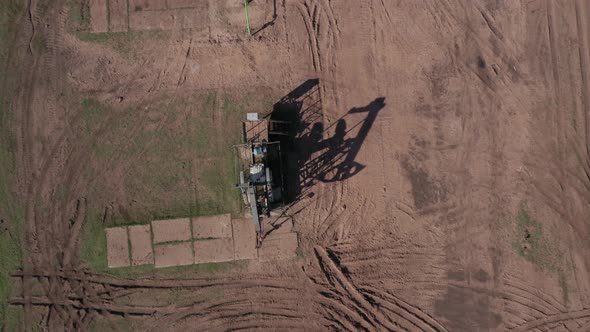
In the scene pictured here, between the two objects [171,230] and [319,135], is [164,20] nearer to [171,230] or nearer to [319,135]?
[319,135]

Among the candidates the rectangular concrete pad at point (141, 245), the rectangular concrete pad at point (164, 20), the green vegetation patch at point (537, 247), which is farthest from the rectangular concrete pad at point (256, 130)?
the green vegetation patch at point (537, 247)

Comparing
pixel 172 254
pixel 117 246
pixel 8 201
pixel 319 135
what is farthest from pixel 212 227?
pixel 8 201

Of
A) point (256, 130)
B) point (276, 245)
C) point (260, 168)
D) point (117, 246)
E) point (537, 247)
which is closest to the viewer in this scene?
point (260, 168)

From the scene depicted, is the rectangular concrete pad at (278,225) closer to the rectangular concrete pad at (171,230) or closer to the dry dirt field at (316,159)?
the dry dirt field at (316,159)

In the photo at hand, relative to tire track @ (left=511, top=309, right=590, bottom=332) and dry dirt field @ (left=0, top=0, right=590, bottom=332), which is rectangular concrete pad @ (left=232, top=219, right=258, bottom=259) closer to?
dry dirt field @ (left=0, top=0, right=590, bottom=332)

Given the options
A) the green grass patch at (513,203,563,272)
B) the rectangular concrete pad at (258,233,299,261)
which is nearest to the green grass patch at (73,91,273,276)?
the rectangular concrete pad at (258,233,299,261)
